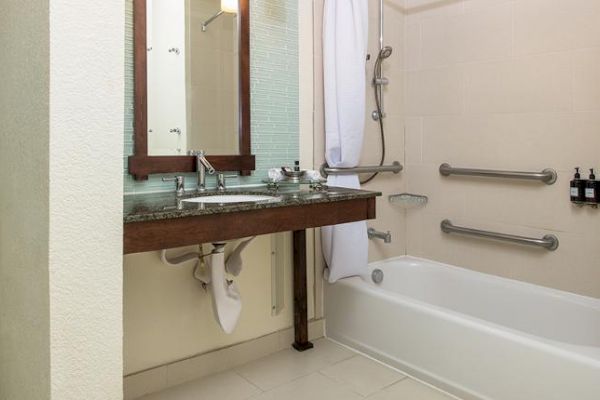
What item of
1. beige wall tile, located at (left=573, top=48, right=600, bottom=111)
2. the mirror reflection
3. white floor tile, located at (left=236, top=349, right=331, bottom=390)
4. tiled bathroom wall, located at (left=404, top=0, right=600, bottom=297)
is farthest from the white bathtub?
the mirror reflection

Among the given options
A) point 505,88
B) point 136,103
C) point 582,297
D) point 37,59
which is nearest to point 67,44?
point 37,59

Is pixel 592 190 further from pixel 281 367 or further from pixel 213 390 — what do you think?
pixel 213 390

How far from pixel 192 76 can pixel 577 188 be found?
1708 millimetres

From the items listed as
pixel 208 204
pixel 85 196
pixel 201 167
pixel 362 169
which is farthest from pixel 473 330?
pixel 85 196

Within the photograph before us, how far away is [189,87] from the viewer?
1.94 meters

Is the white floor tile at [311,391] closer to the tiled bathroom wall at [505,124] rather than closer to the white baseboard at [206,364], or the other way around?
the white baseboard at [206,364]

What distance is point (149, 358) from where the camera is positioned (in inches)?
75.2

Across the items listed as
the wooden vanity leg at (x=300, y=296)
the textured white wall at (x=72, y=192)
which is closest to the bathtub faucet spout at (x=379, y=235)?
the wooden vanity leg at (x=300, y=296)

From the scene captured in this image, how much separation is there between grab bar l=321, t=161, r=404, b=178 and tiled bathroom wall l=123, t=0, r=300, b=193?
18 centimetres

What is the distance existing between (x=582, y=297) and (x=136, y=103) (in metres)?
2.04

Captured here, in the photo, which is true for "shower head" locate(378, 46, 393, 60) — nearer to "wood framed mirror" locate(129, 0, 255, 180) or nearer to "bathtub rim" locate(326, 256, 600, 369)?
"wood framed mirror" locate(129, 0, 255, 180)

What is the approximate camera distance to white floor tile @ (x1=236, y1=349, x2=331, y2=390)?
203 cm

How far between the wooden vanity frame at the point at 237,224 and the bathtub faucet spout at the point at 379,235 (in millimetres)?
582

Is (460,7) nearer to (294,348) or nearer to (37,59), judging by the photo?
(294,348)
